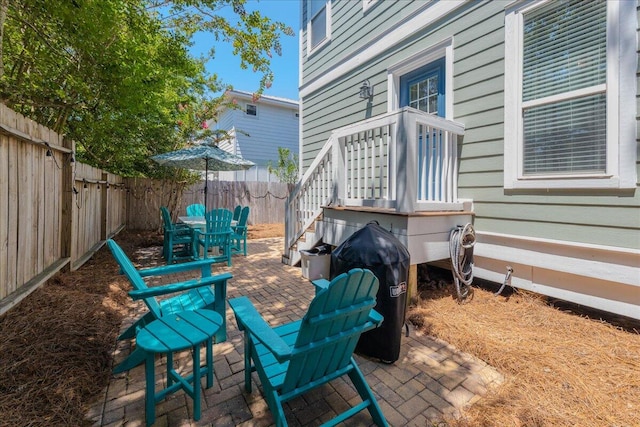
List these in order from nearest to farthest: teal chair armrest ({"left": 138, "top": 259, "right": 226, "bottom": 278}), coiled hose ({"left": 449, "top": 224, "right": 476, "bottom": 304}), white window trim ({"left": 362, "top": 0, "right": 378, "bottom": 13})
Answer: teal chair armrest ({"left": 138, "top": 259, "right": 226, "bottom": 278}), coiled hose ({"left": 449, "top": 224, "right": 476, "bottom": 304}), white window trim ({"left": 362, "top": 0, "right": 378, "bottom": 13})

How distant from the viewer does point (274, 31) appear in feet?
17.4

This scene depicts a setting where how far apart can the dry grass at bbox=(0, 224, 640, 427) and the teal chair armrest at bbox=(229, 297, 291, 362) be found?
42.0 inches

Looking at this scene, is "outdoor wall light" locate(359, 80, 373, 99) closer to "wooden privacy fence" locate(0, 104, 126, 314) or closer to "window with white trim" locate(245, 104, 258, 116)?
"wooden privacy fence" locate(0, 104, 126, 314)

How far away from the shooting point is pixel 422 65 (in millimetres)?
4879

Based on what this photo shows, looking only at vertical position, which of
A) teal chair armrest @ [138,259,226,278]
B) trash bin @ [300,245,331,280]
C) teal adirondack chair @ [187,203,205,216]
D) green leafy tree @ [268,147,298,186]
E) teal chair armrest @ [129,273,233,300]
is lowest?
trash bin @ [300,245,331,280]

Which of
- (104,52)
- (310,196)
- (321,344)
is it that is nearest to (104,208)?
(104,52)

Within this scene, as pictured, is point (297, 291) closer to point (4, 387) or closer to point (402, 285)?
point (402, 285)

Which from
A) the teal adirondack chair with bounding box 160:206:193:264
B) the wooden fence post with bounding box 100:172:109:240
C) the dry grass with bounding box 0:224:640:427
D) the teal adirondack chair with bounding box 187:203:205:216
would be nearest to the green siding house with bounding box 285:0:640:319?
the dry grass with bounding box 0:224:640:427

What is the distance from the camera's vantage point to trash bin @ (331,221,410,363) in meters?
2.29

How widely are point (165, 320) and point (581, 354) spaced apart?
319cm

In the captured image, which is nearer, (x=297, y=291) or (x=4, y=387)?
(x=4, y=387)

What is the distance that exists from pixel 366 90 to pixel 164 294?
4988 mm

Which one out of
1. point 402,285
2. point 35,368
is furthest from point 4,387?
point 402,285

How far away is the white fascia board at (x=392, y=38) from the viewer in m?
4.38
